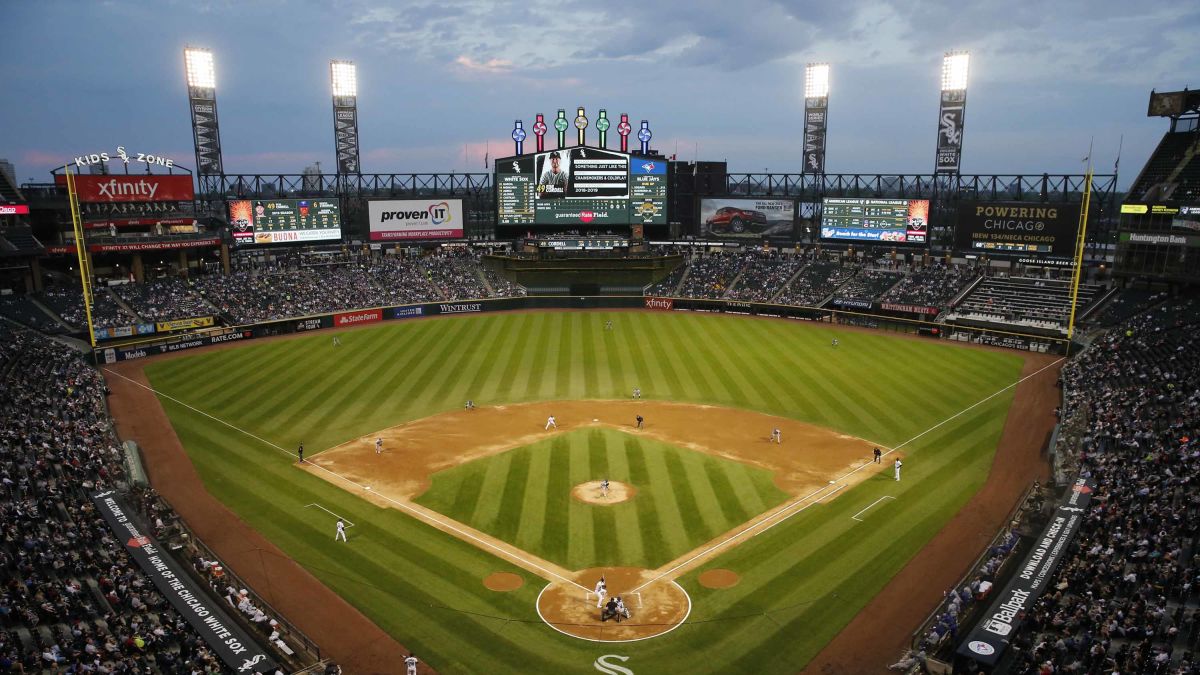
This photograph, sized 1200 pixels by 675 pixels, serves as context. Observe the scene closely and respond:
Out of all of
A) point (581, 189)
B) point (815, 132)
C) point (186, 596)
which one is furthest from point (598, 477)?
point (815, 132)

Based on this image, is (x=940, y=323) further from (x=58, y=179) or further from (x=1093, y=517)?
(x=58, y=179)

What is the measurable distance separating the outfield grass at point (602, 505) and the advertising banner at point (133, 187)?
160 feet

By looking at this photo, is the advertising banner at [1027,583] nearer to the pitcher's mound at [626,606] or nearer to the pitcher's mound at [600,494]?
the pitcher's mound at [626,606]

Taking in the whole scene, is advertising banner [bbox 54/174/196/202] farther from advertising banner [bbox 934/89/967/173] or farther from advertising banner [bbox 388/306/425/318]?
advertising banner [bbox 934/89/967/173]

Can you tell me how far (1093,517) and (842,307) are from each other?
45.1m

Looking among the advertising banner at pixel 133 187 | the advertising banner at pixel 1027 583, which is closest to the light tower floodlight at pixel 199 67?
the advertising banner at pixel 133 187

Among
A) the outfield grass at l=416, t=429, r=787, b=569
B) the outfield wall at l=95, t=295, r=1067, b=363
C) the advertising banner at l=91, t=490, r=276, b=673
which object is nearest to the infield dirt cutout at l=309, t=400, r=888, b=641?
the outfield grass at l=416, t=429, r=787, b=569

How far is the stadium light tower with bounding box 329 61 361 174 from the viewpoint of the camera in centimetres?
7375

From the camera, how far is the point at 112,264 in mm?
63188

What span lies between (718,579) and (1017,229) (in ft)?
180

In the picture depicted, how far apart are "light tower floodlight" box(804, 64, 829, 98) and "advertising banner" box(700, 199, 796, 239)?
37.0 feet

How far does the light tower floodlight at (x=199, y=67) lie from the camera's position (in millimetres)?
66000

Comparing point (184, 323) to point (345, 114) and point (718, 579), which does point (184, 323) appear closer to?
point (345, 114)

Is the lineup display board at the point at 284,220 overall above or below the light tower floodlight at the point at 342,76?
below
